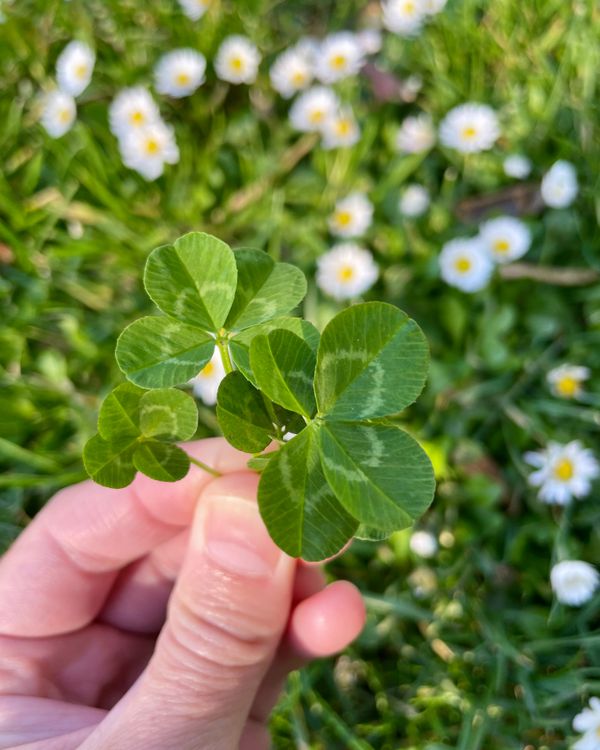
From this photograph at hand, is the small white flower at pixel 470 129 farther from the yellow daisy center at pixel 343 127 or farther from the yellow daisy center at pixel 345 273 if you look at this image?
the yellow daisy center at pixel 345 273

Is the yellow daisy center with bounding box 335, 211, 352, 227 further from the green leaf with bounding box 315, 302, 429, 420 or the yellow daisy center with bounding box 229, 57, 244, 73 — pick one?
the green leaf with bounding box 315, 302, 429, 420

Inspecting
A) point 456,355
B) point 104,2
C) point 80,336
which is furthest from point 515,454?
point 104,2

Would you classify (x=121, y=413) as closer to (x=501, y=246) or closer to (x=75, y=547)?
(x=75, y=547)

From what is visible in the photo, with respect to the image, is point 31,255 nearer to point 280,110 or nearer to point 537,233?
point 280,110

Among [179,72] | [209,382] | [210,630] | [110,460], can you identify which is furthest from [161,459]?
[179,72]

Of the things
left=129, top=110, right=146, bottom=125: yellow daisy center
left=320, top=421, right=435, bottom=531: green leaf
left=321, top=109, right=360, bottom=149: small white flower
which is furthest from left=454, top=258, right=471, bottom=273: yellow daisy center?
left=320, top=421, right=435, bottom=531: green leaf
